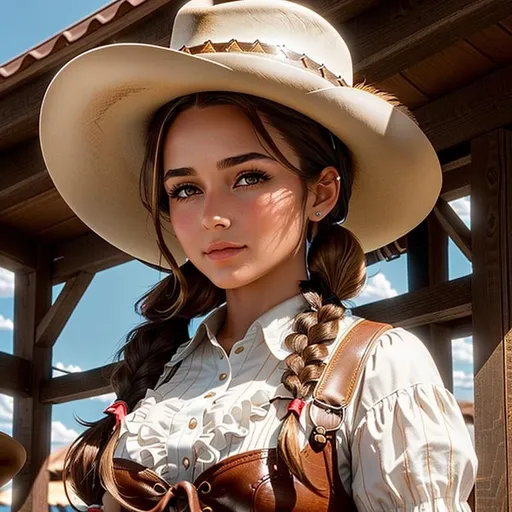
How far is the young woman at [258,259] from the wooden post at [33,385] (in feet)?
15.7

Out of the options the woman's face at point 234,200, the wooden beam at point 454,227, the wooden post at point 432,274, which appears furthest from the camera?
the wooden post at point 432,274

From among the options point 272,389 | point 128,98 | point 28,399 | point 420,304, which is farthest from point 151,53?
point 28,399

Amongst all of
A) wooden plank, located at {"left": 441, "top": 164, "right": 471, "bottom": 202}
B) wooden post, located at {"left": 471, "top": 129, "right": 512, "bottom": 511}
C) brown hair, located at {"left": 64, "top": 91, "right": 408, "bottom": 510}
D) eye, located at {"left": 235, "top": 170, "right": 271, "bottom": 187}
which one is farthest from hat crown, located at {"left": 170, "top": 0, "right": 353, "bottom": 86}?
wooden plank, located at {"left": 441, "top": 164, "right": 471, "bottom": 202}

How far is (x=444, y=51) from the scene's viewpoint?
4449 mm

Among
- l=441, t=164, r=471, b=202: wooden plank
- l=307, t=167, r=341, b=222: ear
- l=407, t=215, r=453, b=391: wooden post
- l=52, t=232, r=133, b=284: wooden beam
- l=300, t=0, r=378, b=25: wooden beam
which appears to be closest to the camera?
l=307, t=167, r=341, b=222: ear

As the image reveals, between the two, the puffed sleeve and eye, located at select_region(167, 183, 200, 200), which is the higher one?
eye, located at select_region(167, 183, 200, 200)

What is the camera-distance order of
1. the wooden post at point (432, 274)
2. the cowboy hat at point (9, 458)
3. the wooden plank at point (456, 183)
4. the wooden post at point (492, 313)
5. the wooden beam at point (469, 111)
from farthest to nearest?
the wooden post at point (432, 274), the wooden plank at point (456, 183), the wooden beam at point (469, 111), the wooden post at point (492, 313), the cowboy hat at point (9, 458)

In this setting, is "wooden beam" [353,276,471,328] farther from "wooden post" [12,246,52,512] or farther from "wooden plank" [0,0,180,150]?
"wooden post" [12,246,52,512]

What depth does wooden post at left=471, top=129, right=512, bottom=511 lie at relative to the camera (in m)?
3.87

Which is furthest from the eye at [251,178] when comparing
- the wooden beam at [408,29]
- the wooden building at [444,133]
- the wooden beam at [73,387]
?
the wooden beam at [73,387]

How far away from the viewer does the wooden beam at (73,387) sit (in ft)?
21.1

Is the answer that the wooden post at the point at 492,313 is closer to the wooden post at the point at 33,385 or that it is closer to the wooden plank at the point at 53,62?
the wooden plank at the point at 53,62

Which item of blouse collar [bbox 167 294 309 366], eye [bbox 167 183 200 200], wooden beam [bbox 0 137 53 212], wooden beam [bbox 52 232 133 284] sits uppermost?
wooden beam [bbox 52 232 133 284]

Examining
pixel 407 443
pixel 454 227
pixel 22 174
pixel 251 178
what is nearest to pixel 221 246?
pixel 251 178
